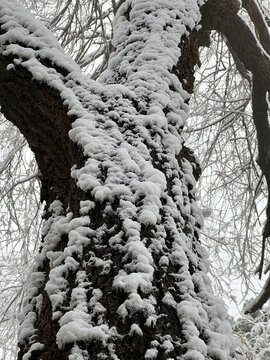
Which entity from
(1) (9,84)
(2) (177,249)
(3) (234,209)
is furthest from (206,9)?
(3) (234,209)

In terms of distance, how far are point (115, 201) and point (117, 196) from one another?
13 millimetres

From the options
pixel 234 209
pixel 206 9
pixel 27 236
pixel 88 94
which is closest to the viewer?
pixel 88 94

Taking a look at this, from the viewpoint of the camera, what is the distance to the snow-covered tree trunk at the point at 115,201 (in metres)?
0.78

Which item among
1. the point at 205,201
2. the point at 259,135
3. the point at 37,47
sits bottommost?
the point at 37,47

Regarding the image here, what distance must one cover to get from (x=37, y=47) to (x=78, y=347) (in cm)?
92

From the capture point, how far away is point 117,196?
0.94m

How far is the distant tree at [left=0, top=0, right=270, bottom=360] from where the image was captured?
778 mm

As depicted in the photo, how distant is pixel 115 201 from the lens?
0.94 meters

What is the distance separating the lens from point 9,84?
3.87 feet

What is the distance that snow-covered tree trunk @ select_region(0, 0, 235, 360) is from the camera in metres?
0.78

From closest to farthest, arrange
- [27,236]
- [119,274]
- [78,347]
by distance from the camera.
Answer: [78,347], [119,274], [27,236]

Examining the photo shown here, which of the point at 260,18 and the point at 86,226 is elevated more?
the point at 260,18

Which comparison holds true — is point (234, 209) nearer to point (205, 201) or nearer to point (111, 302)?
point (205, 201)

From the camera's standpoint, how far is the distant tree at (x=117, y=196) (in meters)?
0.78
